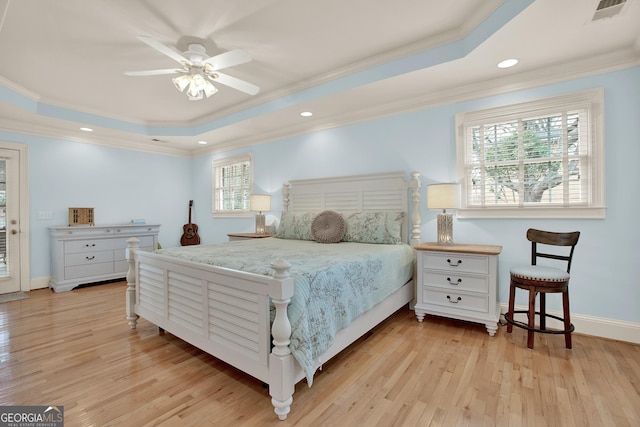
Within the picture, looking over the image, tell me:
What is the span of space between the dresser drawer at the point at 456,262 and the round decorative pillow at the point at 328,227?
928 millimetres

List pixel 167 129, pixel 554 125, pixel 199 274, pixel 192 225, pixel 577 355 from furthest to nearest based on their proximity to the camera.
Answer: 1. pixel 192 225
2. pixel 167 129
3. pixel 554 125
4. pixel 577 355
5. pixel 199 274

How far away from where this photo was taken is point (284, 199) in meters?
4.50

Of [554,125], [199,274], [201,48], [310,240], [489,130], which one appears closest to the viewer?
[199,274]

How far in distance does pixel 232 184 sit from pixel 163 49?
11.0 feet

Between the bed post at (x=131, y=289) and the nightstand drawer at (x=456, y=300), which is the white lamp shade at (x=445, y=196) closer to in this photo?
the nightstand drawer at (x=456, y=300)

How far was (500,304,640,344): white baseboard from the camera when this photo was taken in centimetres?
243

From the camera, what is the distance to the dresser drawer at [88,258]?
4.20 meters

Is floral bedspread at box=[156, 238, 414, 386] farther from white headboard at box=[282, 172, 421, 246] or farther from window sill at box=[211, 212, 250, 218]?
window sill at box=[211, 212, 250, 218]

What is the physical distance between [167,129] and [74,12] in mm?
2790

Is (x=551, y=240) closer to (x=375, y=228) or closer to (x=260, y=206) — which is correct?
(x=375, y=228)

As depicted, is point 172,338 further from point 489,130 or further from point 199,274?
point 489,130

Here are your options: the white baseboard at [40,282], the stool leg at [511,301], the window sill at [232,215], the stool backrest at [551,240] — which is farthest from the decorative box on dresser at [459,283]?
the white baseboard at [40,282]

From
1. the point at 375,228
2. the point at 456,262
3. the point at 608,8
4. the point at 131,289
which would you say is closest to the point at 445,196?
the point at 456,262

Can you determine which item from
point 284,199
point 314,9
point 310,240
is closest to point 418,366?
point 310,240
